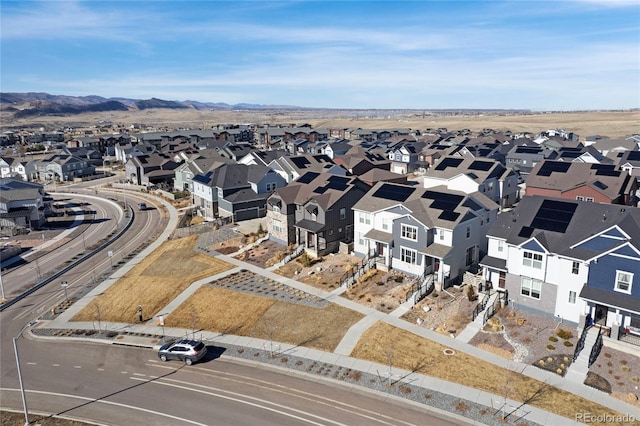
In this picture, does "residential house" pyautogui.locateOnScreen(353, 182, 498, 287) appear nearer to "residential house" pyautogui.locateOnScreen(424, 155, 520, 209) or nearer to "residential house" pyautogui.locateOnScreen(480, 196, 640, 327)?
"residential house" pyautogui.locateOnScreen(480, 196, 640, 327)

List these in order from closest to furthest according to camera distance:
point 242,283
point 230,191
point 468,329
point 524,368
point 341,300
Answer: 1. point 524,368
2. point 468,329
3. point 341,300
4. point 242,283
5. point 230,191

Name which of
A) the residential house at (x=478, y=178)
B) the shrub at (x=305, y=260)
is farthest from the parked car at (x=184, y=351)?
the residential house at (x=478, y=178)

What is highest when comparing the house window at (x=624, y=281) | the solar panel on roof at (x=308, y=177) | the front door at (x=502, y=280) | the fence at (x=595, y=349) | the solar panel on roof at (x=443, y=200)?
the solar panel on roof at (x=308, y=177)

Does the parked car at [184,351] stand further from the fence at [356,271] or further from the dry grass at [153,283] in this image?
the fence at [356,271]

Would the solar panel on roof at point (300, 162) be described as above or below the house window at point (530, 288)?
above

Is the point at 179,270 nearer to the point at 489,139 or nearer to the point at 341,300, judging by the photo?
the point at 341,300

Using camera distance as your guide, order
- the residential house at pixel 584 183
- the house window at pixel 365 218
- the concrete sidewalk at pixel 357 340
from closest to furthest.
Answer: the concrete sidewalk at pixel 357 340, the house window at pixel 365 218, the residential house at pixel 584 183

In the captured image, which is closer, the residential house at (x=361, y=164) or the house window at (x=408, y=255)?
the house window at (x=408, y=255)

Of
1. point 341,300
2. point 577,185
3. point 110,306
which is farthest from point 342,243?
point 577,185
